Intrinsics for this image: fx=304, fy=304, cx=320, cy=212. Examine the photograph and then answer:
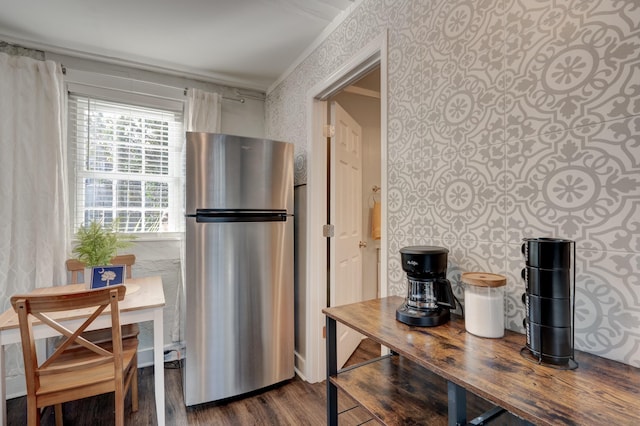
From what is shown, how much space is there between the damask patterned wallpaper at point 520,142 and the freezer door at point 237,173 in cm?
93

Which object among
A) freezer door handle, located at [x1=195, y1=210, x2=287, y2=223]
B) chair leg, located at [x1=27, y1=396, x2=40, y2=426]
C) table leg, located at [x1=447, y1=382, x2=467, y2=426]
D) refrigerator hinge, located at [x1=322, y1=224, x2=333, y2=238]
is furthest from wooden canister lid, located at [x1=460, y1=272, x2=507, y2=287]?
chair leg, located at [x1=27, y1=396, x2=40, y2=426]

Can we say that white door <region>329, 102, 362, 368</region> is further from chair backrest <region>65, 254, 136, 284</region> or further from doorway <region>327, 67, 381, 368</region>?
chair backrest <region>65, 254, 136, 284</region>

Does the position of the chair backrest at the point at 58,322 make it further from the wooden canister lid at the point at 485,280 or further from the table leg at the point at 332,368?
the wooden canister lid at the point at 485,280

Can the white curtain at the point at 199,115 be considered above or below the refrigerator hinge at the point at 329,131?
above

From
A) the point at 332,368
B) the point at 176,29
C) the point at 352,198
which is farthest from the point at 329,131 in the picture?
the point at 332,368

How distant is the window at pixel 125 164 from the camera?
94.0 inches

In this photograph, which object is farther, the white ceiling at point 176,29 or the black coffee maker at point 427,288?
the white ceiling at point 176,29

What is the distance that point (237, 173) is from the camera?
6.64ft

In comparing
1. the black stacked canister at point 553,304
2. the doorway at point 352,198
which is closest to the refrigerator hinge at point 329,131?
the doorway at point 352,198

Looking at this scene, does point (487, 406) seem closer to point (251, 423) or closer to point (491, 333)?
point (491, 333)

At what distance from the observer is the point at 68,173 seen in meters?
2.33

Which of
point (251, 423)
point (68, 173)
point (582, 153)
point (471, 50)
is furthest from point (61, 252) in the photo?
point (582, 153)

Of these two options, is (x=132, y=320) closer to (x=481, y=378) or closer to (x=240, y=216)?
(x=240, y=216)

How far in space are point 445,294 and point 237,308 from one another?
1.41 metres
